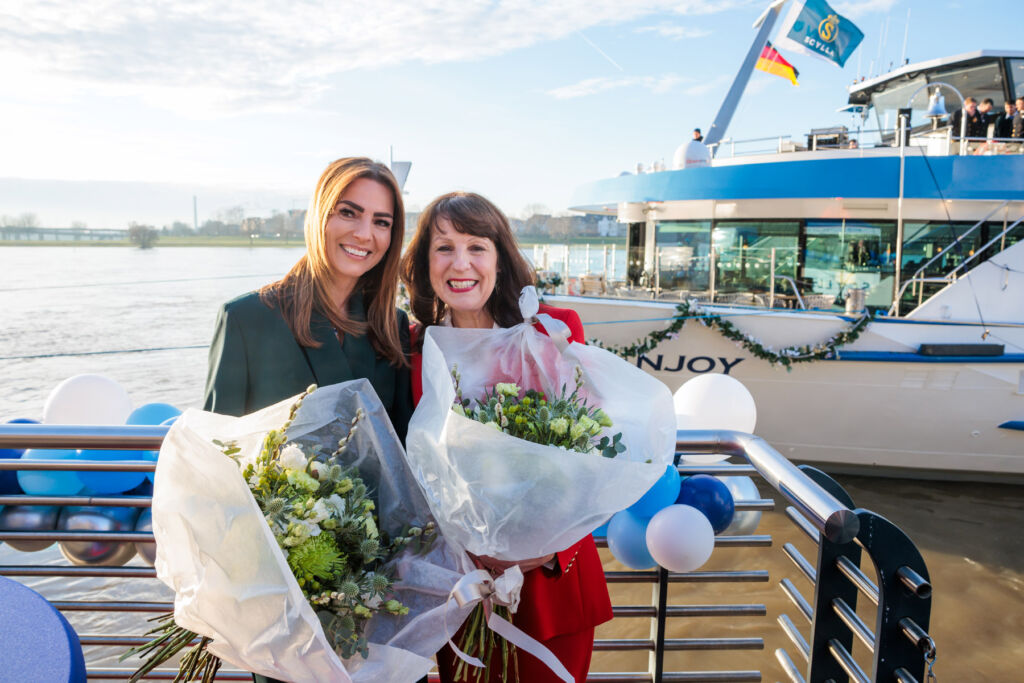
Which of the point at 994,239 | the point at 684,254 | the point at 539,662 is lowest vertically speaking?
the point at 539,662

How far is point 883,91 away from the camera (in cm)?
912

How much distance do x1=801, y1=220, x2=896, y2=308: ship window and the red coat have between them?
19.3 feet

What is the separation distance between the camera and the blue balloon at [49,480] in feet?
7.35

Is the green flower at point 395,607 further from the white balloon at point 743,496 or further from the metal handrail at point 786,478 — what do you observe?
the white balloon at point 743,496

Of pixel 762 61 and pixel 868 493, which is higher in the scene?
pixel 762 61

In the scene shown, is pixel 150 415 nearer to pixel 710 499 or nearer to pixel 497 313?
pixel 497 313

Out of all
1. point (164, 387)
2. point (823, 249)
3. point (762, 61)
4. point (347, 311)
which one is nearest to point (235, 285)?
point (164, 387)

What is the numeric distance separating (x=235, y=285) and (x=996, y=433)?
3732 centimetres

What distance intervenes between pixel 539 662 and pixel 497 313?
92cm

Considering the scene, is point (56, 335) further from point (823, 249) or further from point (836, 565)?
point (836, 565)

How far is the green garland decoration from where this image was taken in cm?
571

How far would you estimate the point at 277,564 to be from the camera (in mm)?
988

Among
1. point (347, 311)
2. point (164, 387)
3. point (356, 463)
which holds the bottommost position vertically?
point (164, 387)

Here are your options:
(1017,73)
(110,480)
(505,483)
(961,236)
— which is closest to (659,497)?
(505,483)
